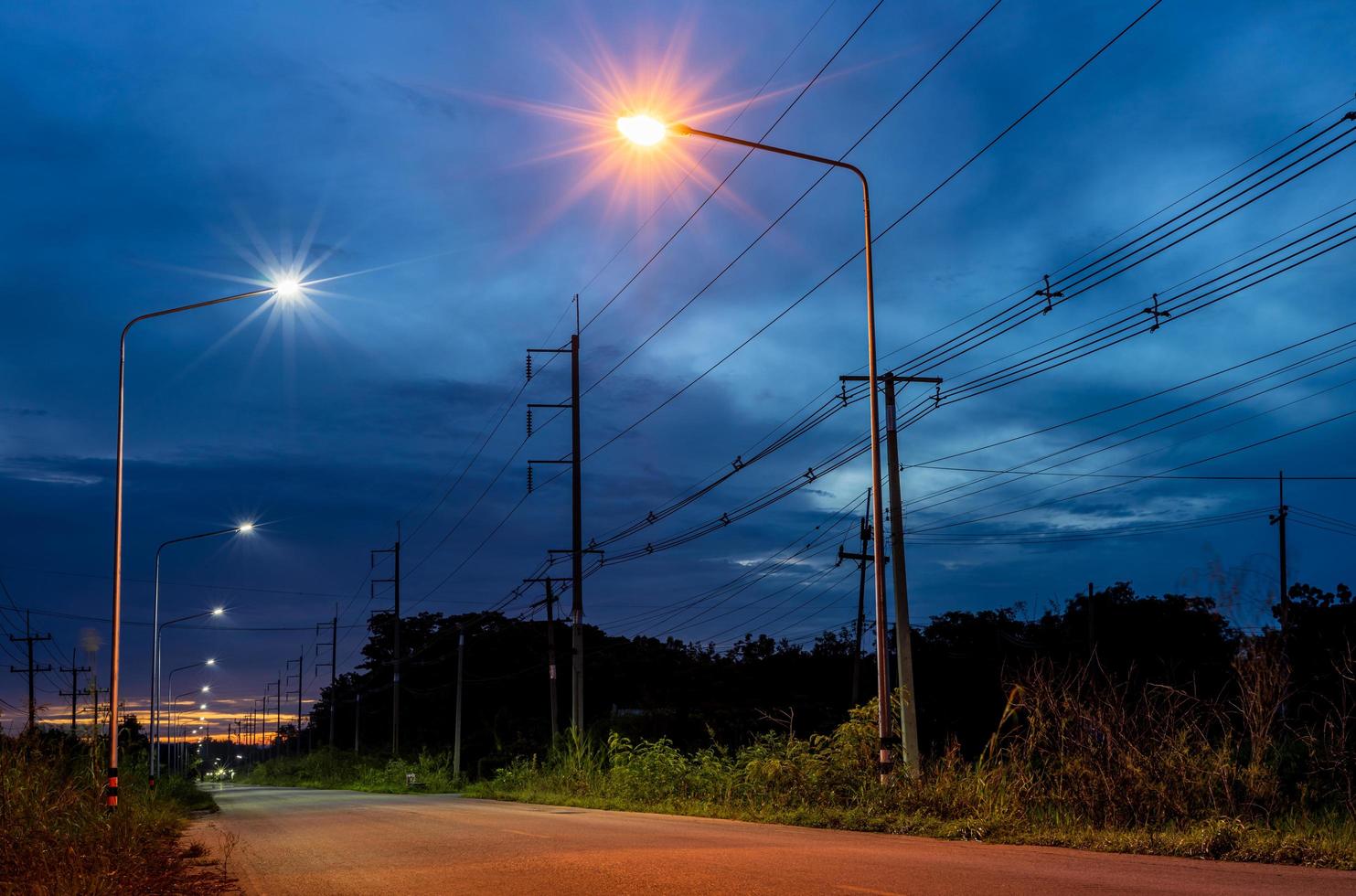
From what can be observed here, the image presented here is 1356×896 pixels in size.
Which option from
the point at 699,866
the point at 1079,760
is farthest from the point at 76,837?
the point at 1079,760

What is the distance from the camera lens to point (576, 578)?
3878 centimetres

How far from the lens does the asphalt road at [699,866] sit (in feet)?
33.7

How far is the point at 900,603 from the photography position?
2266cm

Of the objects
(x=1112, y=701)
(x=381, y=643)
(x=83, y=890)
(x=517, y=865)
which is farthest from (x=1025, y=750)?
(x=381, y=643)

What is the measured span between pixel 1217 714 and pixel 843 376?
1474 cm

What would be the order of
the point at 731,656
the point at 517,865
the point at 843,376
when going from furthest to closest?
the point at 731,656 < the point at 843,376 < the point at 517,865

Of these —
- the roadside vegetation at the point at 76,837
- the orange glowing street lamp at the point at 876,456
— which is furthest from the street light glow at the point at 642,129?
the roadside vegetation at the point at 76,837

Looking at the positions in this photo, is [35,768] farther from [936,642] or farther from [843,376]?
[936,642]

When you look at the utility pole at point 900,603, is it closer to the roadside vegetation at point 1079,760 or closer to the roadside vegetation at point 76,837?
the roadside vegetation at point 1079,760

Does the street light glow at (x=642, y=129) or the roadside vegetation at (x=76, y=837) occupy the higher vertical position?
the street light glow at (x=642, y=129)

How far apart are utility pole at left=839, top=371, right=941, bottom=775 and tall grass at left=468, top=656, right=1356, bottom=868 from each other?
0.74 metres

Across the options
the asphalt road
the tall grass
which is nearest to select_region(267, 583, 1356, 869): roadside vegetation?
the tall grass

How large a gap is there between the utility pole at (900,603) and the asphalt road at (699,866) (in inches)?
127

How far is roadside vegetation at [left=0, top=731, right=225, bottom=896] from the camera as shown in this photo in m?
11.4
